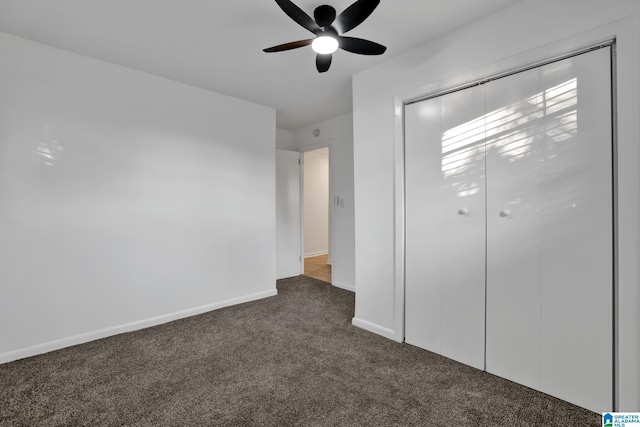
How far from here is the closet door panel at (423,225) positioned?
2430 millimetres

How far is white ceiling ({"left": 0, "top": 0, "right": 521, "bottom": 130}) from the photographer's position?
6.54ft

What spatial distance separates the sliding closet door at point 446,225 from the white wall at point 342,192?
5.90ft

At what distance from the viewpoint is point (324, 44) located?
1.99 metres

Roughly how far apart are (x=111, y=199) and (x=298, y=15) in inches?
92.7

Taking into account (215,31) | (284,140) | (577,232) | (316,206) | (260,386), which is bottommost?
(260,386)

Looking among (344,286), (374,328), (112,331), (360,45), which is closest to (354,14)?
(360,45)

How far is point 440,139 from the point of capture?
2398 millimetres

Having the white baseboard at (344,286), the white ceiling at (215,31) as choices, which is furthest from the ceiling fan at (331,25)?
the white baseboard at (344,286)

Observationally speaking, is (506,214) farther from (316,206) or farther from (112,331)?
(316,206)

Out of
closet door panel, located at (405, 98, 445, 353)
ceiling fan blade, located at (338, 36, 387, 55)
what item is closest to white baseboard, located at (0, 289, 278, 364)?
closet door panel, located at (405, 98, 445, 353)

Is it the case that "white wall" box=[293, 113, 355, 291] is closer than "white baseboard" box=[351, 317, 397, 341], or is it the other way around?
"white baseboard" box=[351, 317, 397, 341]

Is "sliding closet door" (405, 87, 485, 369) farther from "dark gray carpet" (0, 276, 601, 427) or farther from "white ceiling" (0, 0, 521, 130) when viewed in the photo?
"white ceiling" (0, 0, 521, 130)

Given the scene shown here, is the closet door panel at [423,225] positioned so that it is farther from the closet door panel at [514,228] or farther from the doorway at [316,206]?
the doorway at [316,206]

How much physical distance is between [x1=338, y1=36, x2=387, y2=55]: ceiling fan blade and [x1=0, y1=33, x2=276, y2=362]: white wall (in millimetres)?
2040
